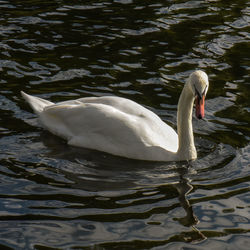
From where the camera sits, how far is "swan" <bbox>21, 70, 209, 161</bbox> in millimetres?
10016

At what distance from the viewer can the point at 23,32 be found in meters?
14.6

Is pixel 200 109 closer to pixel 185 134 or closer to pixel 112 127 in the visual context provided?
pixel 185 134

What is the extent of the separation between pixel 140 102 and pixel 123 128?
1780 mm

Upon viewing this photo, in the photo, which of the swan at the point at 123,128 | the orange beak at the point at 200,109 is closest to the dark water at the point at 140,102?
the swan at the point at 123,128

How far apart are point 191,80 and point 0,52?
16.9 feet

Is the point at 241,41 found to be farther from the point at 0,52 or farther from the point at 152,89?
the point at 0,52

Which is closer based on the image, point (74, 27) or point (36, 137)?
point (36, 137)

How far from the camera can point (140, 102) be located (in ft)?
38.8

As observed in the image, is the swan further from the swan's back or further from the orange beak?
the orange beak

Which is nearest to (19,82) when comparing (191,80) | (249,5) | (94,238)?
(191,80)

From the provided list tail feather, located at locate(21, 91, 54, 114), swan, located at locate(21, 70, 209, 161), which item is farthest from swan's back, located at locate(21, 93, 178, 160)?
tail feather, located at locate(21, 91, 54, 114)

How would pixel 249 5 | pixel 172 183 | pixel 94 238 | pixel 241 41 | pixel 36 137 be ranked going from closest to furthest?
pixel 94 238 → pixel 172 183 → pixel 36 137 → pixel 241 41 → pixel 249 5

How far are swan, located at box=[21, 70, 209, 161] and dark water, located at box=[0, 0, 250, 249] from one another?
0.55 ft

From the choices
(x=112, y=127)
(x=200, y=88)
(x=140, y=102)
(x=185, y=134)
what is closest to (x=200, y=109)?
(x=200, y=88)
